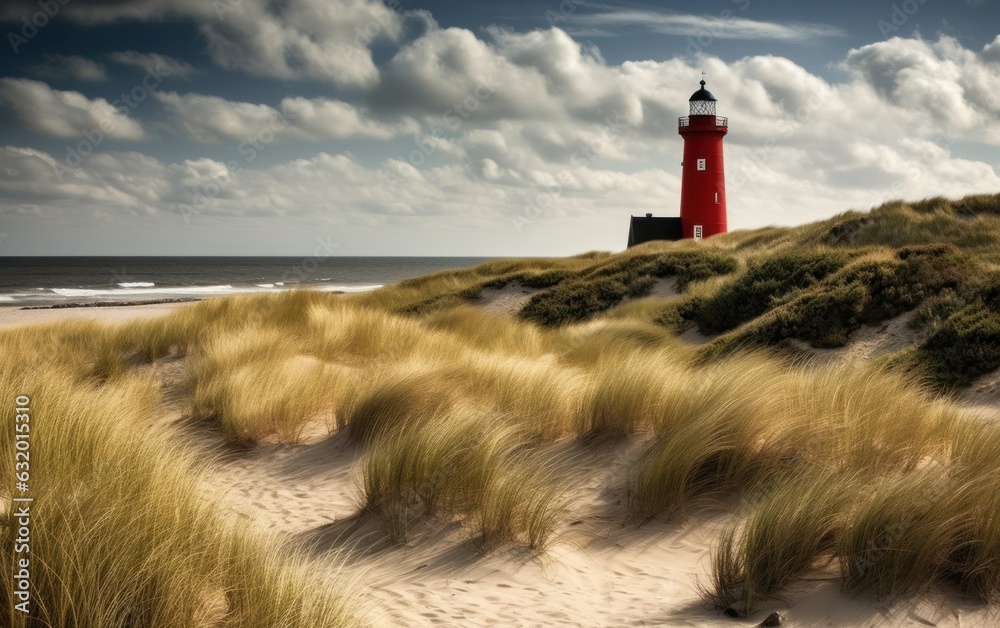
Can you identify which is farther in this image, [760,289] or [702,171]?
[702,171]

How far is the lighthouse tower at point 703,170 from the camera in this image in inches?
1419

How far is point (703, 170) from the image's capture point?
3662 centimetres

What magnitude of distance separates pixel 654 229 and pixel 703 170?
169 inches

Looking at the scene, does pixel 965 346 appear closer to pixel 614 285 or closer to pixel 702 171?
pixel 614 285

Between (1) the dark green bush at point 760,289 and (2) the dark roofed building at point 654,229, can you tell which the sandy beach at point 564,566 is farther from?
(2) the dark roofed building at point 654,229

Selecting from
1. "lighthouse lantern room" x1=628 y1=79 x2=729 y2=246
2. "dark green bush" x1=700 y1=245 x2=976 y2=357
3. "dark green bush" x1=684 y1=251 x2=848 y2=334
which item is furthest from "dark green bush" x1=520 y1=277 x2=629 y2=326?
"lighthouse lantern room" x1=628 y1=79 x2=729 y2=246

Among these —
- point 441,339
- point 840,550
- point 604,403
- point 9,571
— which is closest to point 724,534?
point 840,550

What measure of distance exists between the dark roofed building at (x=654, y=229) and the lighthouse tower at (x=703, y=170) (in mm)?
1676

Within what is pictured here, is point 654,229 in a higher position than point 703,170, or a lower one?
lower

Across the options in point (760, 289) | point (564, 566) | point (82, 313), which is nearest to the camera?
point (564, 566)

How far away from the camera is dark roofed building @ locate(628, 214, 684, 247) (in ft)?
128

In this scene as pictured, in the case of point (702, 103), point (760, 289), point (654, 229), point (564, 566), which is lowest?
point (564, 566)

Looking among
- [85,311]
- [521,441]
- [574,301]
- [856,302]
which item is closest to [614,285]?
[574,301]
